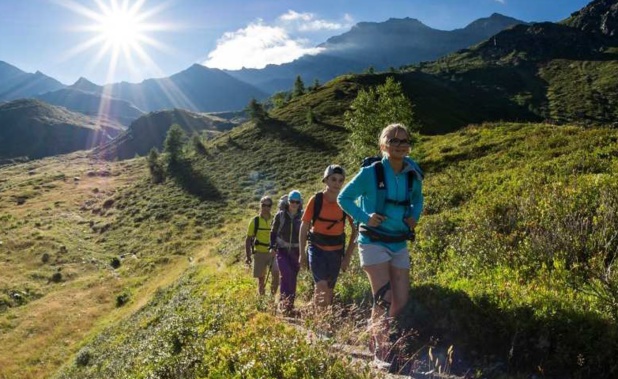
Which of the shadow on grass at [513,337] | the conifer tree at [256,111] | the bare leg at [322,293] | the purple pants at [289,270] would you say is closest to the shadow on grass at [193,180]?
the conifer tree at [256,111]

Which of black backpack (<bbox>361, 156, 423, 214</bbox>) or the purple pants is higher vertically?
black backpack (<bbox>361, 156, 423, 214</bbox>)

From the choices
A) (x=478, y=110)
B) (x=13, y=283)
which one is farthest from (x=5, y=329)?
(x=478, y=110)

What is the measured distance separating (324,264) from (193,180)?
214ft

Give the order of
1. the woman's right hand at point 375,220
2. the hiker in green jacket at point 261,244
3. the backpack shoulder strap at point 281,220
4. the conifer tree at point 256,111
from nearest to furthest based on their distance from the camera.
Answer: the woman's right hand at point 375,220
the backpack shoulder strap at point 281,220
the hiker in green jacket at point 261,244
the conifer tree at point 256,111

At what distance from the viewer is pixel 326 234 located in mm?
7406

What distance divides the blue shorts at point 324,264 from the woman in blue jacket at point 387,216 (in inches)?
70.1

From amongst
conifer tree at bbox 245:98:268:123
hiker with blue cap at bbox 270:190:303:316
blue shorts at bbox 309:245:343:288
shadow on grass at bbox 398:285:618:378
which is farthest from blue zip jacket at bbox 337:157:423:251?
conifer tree at bbox 245:98:268:123

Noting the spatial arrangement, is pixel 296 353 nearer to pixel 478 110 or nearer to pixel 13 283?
pixel 13 283

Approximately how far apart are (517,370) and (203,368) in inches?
168

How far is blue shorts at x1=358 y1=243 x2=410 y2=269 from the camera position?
548 centimetres

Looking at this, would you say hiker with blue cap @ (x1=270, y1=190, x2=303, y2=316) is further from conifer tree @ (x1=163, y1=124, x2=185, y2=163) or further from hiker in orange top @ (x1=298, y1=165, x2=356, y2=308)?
conifer tree @ (x1=163, y1=124, x2=185, y2=163)

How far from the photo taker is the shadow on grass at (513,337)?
16.7ft

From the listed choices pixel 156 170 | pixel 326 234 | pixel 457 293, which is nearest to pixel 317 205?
pixel 326 234

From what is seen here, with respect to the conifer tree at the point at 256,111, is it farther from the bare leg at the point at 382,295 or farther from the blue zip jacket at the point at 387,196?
the bare leg at the point at 382,295
